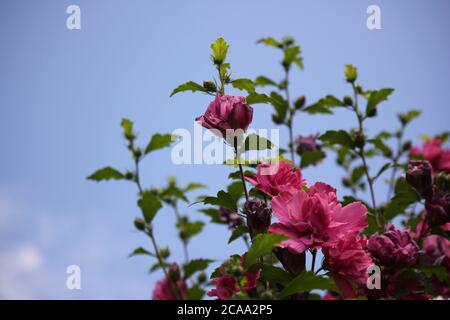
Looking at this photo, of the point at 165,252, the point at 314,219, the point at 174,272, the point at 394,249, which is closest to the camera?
the point at 314,219

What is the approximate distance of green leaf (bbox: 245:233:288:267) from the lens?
3.29ft

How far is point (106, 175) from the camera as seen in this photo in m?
2.37

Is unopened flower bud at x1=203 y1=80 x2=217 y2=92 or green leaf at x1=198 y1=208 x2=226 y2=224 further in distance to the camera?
green leaf at x1=198 y1=208 x2=226 y2=224

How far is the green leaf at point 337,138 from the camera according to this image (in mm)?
2092

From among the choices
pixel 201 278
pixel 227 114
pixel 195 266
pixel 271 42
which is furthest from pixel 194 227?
pixel 227 114

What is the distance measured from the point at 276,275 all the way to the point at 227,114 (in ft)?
1.38

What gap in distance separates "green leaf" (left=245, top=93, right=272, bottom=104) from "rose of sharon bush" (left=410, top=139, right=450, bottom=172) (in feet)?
5.89

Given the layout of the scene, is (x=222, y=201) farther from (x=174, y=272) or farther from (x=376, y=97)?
(x=376, y=97)

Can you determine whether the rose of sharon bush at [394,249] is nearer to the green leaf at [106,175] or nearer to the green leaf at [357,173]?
the green leaf at [106,175]

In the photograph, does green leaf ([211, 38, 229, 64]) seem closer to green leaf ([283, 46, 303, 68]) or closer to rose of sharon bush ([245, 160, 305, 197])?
rose of sharon bush ([245, 160, 305, 197])

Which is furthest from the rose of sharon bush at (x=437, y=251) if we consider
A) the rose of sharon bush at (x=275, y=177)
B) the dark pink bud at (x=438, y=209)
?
the rose of sharon bush at (x=275, y=177)

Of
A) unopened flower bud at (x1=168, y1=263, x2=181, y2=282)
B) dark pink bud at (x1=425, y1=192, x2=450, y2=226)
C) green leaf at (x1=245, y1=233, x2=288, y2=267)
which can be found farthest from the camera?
unopened flower bud at (x1=168, y1=263, x2=181, y2=282)

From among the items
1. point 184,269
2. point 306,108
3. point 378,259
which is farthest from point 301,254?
point 306,108

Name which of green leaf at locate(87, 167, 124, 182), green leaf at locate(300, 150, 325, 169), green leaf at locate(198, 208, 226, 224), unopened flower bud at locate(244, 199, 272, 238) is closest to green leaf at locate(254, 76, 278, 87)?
green leaf at locate(300, 150, 325, 169)
